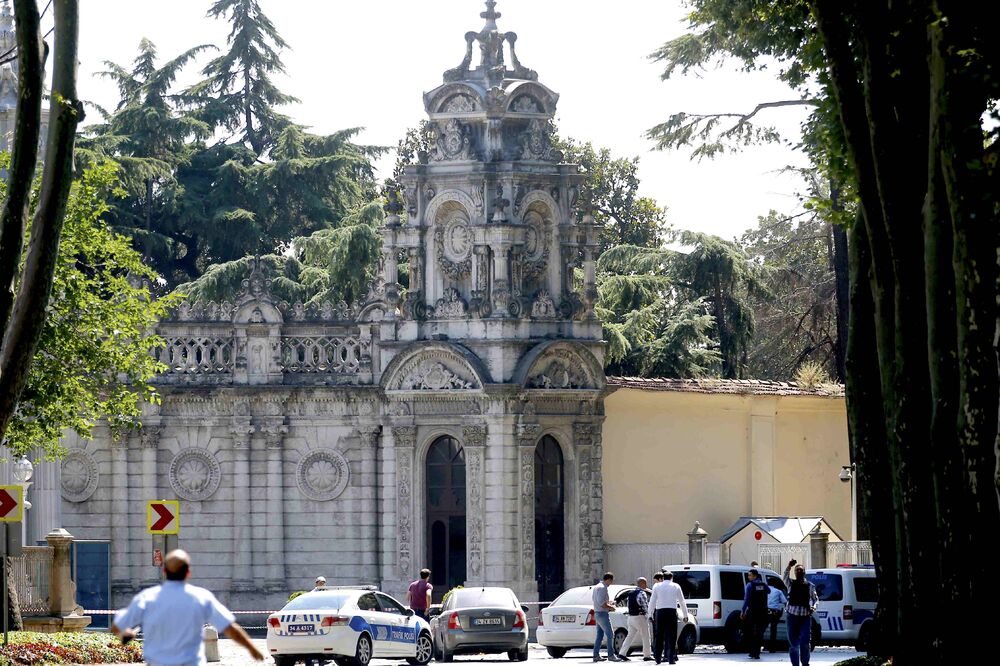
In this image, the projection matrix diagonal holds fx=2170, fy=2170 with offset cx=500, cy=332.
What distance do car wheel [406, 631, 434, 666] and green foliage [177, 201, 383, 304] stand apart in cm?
1600

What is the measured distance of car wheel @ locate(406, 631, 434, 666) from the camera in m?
35.5

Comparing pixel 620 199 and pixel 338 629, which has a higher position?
pixel 620 199

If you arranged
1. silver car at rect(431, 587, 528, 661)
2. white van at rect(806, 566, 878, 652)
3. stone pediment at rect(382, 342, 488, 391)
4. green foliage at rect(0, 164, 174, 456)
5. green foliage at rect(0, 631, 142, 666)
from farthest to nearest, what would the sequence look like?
stone pediment at rect(382, 342, 488, 391)
white van at rect(806, 566, 878, 652)
silver car at rect(431, 587, 528, 661)
green foliage at rect(0, 164, 174, 456)
green foliage at rect(0, 631, 142, 666)

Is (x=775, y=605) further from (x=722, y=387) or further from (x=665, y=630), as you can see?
(x=722, y=387)

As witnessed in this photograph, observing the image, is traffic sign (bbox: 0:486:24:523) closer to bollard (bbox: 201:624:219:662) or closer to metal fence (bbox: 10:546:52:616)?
bollard (bbox: 201:624:219:662)

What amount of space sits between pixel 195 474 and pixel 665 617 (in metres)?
14.9

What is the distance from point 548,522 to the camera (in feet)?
150

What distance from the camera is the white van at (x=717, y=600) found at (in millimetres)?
38375

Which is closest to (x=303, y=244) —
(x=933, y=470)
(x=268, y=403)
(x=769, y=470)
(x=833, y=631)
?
(x=268, y=403)

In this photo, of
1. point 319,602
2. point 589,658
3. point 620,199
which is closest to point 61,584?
point 319,602

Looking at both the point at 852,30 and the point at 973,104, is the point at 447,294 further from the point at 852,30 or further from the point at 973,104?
the point at 973,104

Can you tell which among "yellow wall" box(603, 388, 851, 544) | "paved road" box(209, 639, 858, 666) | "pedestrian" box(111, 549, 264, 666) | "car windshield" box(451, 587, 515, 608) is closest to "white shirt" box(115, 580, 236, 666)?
"pedestrian" box(111, 549, 264, 666)

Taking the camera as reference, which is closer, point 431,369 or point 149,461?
point 431,369

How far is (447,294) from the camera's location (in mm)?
45438
